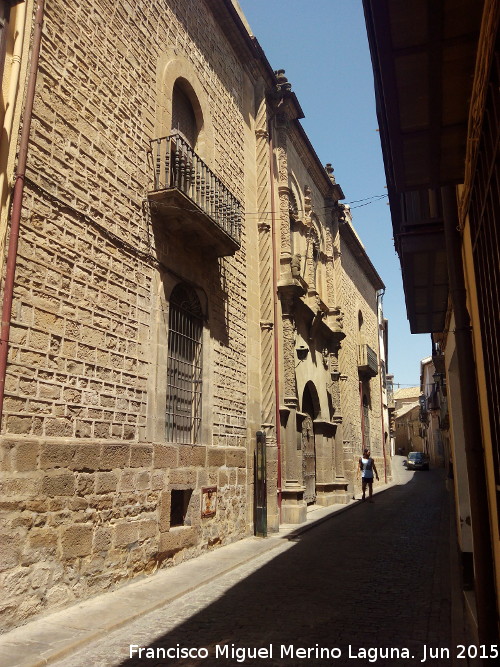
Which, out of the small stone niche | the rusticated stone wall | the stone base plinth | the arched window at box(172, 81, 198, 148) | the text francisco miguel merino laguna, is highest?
the arched window at box(172, 81, 198, 148)

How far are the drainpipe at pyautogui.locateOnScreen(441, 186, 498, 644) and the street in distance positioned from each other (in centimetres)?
39

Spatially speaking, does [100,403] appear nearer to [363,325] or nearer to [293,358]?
[293,358]

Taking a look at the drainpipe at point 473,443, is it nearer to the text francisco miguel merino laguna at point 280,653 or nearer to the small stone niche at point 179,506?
the text francisco miguel merino laguna at point 280,653

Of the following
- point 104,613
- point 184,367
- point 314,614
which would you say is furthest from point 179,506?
point 314,614

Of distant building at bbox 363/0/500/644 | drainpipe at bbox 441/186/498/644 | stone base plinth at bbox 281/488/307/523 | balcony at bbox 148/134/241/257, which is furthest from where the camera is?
stone base plinth at bbox 281/488/307/523

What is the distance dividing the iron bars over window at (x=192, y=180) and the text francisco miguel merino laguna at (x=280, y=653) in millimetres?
5545

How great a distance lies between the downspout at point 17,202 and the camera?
4879 mm

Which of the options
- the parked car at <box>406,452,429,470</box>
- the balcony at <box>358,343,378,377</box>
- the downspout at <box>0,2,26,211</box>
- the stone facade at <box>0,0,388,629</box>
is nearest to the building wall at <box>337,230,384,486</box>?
the balcony at <box>358,343,378,377</box>

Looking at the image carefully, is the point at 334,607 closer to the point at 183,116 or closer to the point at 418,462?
the point at 183,116

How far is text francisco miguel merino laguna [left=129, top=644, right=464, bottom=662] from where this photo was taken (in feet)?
13.7

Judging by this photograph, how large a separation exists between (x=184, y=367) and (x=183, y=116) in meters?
4.46

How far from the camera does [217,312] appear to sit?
31.5 feet

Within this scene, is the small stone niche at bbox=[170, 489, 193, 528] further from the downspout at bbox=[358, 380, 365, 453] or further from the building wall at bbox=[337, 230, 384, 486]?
the downspout at bbox=[358, 380, 365, 453]

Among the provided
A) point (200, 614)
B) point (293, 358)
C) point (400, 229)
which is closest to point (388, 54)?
point (400, 229)
